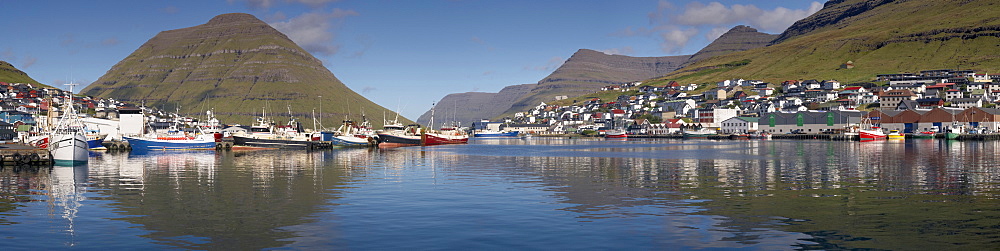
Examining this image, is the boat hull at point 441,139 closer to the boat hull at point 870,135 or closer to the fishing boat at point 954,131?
the boat hull at point 870,135

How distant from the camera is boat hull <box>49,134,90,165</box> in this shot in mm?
56906

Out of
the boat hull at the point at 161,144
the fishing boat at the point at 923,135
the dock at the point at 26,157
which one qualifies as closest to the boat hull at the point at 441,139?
the boat hull at the point at 161,144

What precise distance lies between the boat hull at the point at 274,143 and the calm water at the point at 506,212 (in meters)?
60.6

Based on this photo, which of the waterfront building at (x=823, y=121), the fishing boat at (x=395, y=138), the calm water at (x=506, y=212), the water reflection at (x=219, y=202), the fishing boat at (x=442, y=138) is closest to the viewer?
the calm water at (x=506, y=212)

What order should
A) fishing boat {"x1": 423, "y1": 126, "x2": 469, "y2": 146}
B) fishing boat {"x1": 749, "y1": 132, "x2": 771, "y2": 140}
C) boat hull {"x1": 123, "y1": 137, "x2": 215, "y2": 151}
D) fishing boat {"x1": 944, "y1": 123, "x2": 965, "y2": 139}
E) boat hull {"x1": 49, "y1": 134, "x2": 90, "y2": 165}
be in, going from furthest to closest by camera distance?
1. fishing boat {"x1": 749, "y1": 132, "x2": 771, "y2": 140}
2. fishing boat {"x1": 944, "y1": 123, "x2": 965, "y2": 139}
3. fishing boat {"x1": 423, "y1": 126, "x2": 469, "y2": 146}
4. boat hull {"x1": 123, "y1": 137, "x2": 215, "y2": 151}
5. boat hull {"x1": 49, "y1": 134, "x2": 90, "y2": 165}

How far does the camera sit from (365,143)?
402 ft

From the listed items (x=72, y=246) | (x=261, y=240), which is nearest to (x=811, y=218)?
(x=261, y=240)

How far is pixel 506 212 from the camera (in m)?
26.1

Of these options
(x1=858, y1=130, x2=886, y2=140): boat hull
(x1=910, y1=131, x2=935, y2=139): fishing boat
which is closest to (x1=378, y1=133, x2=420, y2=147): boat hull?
(x1=858, y1=130, x2=886, y2=140): boat hull

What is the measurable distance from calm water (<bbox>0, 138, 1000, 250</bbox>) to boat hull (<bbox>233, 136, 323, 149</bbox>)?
6060 cm

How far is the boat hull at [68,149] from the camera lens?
187ft

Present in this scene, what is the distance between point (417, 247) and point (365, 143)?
106322mm

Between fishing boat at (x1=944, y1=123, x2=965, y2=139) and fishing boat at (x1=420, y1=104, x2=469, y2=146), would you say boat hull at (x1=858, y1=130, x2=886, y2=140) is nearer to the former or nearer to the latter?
fishing boat at (x1=944, y1=123, x2=965, y2=139)

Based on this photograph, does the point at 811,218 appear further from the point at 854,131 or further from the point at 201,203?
the point at 854,131
